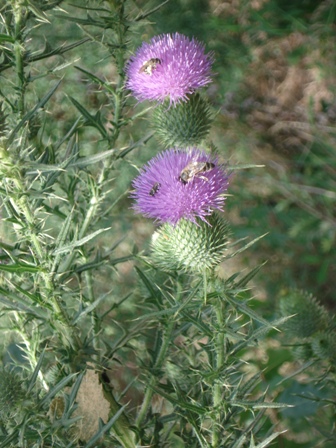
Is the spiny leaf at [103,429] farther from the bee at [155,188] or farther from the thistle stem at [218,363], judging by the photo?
the bee at [155,188]

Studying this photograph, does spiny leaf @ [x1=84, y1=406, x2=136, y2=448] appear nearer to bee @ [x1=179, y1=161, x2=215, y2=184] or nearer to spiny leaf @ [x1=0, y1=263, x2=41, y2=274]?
spiny leaf @ [x1=0, y1=263, x2=41, y2=274]

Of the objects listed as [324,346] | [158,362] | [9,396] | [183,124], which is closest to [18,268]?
[9,396]

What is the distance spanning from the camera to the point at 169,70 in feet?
3.58

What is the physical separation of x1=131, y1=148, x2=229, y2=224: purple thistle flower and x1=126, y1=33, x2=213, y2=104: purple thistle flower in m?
0.16

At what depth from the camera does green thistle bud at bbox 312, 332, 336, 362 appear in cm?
115

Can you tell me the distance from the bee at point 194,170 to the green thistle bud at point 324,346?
0.46 metres

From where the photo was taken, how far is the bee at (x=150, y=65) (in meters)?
1.09

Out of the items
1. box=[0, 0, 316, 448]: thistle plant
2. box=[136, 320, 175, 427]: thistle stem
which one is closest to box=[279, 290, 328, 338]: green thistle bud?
box=[0, 0, 316, 448]: thistle plant

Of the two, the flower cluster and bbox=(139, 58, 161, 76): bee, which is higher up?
bbox=(139, 58, 161, 76): bee

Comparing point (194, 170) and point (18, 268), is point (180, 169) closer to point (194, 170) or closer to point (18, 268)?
point (194, 170)

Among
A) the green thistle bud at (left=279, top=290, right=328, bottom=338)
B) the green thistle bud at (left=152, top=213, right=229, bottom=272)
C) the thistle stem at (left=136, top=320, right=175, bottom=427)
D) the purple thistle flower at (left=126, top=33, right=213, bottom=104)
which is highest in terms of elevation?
the purple thistle flower at (left=126, top=33, right=213, bottom=104)

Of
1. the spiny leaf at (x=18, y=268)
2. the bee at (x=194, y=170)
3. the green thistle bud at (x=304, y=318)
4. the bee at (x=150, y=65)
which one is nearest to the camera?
the spiny leaf at (x=18, y=268)

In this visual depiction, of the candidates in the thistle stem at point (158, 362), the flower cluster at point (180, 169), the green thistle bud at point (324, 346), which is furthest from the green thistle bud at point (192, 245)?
the green thistle bud at point (324, 346)

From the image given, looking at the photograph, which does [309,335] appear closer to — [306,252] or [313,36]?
[306,252]
